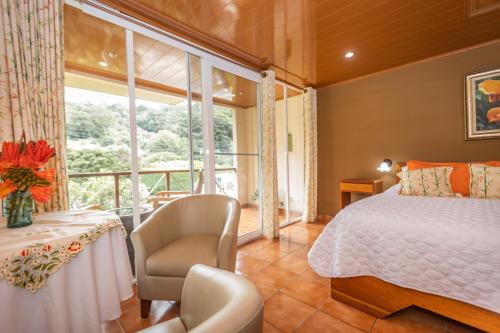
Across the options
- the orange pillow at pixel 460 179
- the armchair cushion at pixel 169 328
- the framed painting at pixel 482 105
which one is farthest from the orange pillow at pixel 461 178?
the armchair cushion at pixel 169 328

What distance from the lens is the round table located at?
0.90 metres

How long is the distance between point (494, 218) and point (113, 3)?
3283mm

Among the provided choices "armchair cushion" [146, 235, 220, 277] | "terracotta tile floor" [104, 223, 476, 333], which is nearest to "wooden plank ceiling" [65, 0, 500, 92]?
"armchair cushion" [146, 235, 220, 277]

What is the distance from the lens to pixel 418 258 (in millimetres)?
1386

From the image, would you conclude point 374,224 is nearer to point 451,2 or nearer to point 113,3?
point 451,2

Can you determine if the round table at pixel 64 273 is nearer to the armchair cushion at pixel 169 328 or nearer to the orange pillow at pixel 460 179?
the armchair cushion at pixel 169 328

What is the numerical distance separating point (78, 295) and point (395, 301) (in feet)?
6.34

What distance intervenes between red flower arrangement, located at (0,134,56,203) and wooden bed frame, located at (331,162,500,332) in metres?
2.11

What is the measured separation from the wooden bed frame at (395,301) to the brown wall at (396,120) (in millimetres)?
2352

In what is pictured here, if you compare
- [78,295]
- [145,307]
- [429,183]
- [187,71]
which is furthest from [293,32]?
[145,307]

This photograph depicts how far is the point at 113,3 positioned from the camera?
184 cm

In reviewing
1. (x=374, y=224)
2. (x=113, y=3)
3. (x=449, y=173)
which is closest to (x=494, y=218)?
(x=374, y=224)

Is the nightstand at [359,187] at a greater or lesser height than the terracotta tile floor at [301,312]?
greater

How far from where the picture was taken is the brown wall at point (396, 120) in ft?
9.43
